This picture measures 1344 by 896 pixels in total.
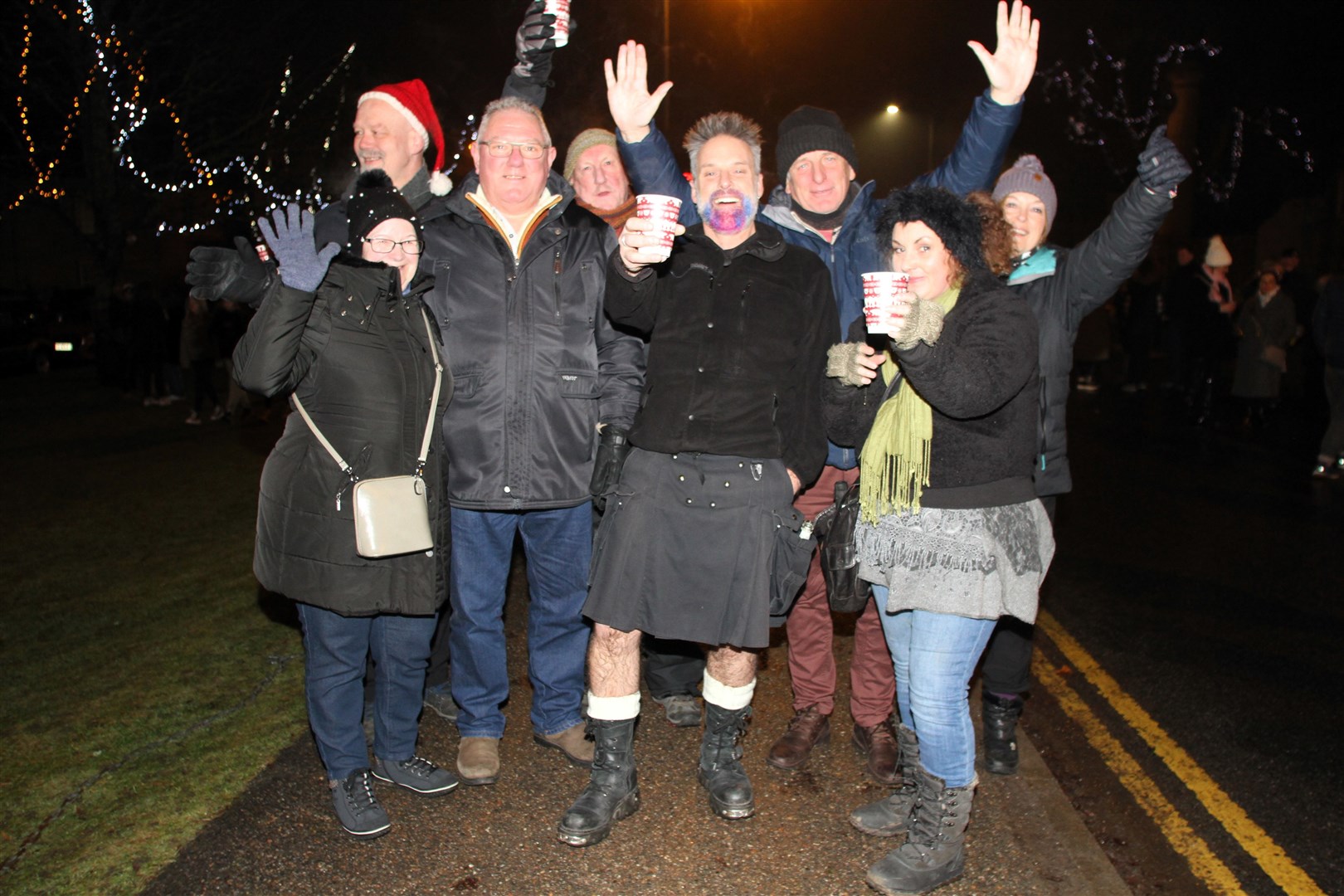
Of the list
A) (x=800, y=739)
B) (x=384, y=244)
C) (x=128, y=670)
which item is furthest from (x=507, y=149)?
(x=128, y=670)

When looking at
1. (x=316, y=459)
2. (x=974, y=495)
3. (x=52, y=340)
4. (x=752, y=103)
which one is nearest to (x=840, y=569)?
(x=974, y=495)

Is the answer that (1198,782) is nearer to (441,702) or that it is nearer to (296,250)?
(441,702)

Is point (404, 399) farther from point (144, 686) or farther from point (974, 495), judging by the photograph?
point (144, 686)

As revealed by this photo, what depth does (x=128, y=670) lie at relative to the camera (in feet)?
17.9

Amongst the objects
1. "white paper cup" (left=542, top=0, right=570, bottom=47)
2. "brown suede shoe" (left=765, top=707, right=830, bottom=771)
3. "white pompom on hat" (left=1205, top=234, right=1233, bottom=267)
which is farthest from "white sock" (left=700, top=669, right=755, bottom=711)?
"white pompom on hat" (left=1205, top=234, right=1233, bottom=267)

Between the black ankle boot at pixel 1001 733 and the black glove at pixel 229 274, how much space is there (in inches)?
129

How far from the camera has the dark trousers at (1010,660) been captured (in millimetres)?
4422

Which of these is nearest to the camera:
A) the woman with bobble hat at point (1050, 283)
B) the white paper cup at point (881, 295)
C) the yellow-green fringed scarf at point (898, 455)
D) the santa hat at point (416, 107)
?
the white paper cup at point (881, 295)

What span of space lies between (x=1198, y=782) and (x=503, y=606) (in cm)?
297

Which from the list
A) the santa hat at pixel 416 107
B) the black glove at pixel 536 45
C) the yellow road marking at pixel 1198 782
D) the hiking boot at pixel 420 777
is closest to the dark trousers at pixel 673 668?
the hiking boot at pixel 420 777

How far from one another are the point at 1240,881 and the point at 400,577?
10.2ft

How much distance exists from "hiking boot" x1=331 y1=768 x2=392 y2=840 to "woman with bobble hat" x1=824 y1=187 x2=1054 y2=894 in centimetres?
173

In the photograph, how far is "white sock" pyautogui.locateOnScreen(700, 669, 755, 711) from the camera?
13.1ft

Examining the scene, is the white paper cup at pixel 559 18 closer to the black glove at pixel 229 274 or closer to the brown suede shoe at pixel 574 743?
the black glove at pixel 229 274
